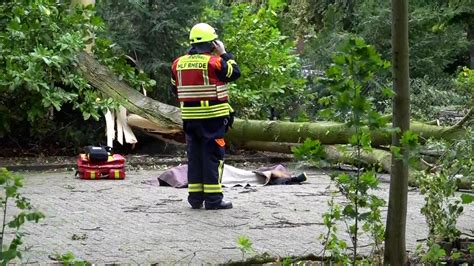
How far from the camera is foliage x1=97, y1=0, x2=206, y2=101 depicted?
1556cm

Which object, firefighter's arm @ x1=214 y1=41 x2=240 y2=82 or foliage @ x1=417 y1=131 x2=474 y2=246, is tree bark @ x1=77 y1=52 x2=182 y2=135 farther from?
foliage @ x1=417 y1=131 x2=474 y2=246

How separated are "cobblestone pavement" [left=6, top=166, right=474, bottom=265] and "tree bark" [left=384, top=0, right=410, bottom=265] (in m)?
1.17

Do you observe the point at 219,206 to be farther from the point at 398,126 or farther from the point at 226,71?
the point at 398,126

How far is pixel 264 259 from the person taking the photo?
6449 millimetres

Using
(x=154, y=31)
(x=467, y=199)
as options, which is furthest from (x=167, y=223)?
(x=154, y=31)

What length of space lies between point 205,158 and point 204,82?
2.63 feet

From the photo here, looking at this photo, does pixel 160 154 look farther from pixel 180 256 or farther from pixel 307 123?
pixel 180 256

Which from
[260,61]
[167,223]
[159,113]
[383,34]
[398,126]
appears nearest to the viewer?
[398,126]

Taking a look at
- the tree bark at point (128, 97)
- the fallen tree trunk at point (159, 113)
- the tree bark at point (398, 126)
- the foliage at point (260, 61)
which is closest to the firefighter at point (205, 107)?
the tree bark at point (398, 126)

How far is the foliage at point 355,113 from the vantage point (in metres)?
4.91

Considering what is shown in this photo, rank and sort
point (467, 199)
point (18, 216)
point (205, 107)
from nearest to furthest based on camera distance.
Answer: point (18, 216)
point (467, 199)
point (205, 107)

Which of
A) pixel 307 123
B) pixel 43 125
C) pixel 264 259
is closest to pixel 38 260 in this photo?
pixel 264 259

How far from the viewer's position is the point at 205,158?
9320 millimetres

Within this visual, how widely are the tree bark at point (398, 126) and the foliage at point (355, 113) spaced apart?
0.96 ft
